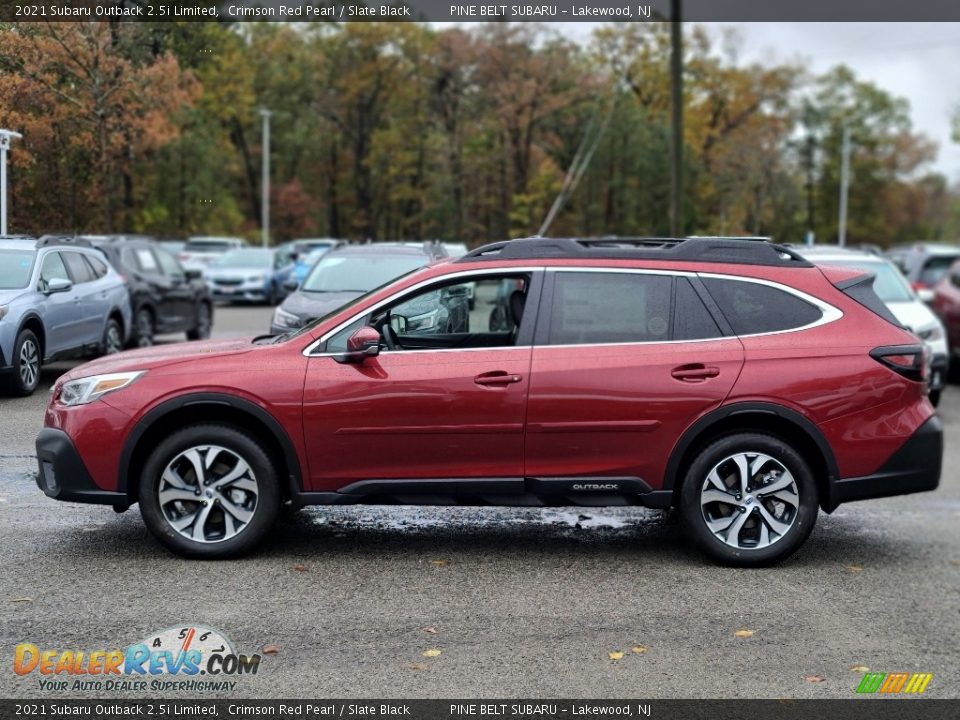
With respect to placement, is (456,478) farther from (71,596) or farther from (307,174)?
(307,174)

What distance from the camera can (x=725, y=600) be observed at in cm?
630

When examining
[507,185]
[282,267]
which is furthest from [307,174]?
[282,267]

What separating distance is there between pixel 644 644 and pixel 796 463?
5.95ft

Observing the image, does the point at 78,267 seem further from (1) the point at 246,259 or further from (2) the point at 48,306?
(1) the point at 246,259

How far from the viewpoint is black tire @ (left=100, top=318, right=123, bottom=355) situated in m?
8.64

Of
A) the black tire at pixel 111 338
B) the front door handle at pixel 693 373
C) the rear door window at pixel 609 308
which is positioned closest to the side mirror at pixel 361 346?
the rear door window at pixel 609 308

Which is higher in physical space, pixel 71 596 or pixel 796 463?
pixel 796 463

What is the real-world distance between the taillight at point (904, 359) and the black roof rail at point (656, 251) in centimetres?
70

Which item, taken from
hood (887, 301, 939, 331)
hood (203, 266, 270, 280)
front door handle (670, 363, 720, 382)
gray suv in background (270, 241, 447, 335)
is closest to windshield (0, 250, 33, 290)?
front door handle (670, 363, 720, 382)

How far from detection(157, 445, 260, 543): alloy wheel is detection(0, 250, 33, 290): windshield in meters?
1.35

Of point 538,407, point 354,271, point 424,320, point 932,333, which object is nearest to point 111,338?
point 424,320

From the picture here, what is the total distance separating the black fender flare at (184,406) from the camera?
661 cm

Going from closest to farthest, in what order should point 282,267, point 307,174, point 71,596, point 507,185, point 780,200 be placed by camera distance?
1. point 71,596
2. point 282,267
3. point 507,185
4. point 780,200
5. point 307,174

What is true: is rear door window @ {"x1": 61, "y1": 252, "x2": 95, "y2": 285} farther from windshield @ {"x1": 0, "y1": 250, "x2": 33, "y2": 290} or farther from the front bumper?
the front bumper
